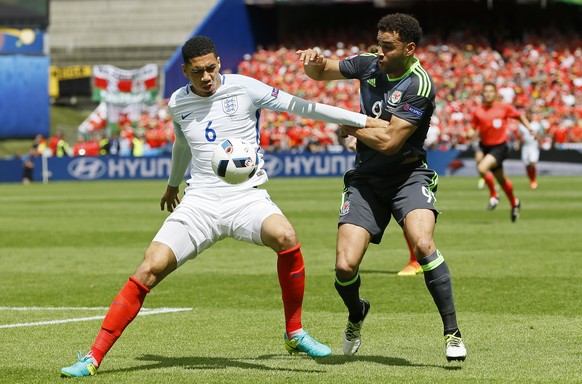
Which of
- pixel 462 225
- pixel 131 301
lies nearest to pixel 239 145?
pixel 131 301

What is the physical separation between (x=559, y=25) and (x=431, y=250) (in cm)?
4831

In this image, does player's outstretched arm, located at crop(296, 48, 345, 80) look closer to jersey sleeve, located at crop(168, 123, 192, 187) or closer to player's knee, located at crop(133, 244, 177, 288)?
jersey sleeve, located at crop(168, 123, 192, 187)

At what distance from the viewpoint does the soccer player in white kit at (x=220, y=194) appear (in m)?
7.99

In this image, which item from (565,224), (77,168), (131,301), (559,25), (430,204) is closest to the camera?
(131,301)

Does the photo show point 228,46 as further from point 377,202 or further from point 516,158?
point 377,202

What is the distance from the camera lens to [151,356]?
8547 mm

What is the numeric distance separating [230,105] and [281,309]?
341 cm

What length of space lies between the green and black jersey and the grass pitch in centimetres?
138

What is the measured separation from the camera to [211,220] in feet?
26.7

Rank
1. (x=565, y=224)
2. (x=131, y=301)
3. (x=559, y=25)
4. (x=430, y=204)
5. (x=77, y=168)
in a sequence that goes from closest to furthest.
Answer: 1. (x=131, y=301)
2. (x=430, y=204)
3. (x=565, y=224)
4. (x=77, y=168)
5. (x=559, y=25)

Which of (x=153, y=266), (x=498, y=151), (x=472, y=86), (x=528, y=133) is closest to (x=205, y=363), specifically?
(x=153, y=266)

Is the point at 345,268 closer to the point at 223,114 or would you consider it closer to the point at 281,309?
the point at 223,114

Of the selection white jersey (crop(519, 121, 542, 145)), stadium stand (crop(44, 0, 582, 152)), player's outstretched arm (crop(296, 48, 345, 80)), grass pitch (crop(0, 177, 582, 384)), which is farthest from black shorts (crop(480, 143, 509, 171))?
stadium stand (crop(44, 0, 582, 152))

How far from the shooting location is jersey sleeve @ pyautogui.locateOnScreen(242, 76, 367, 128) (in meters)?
8.07
